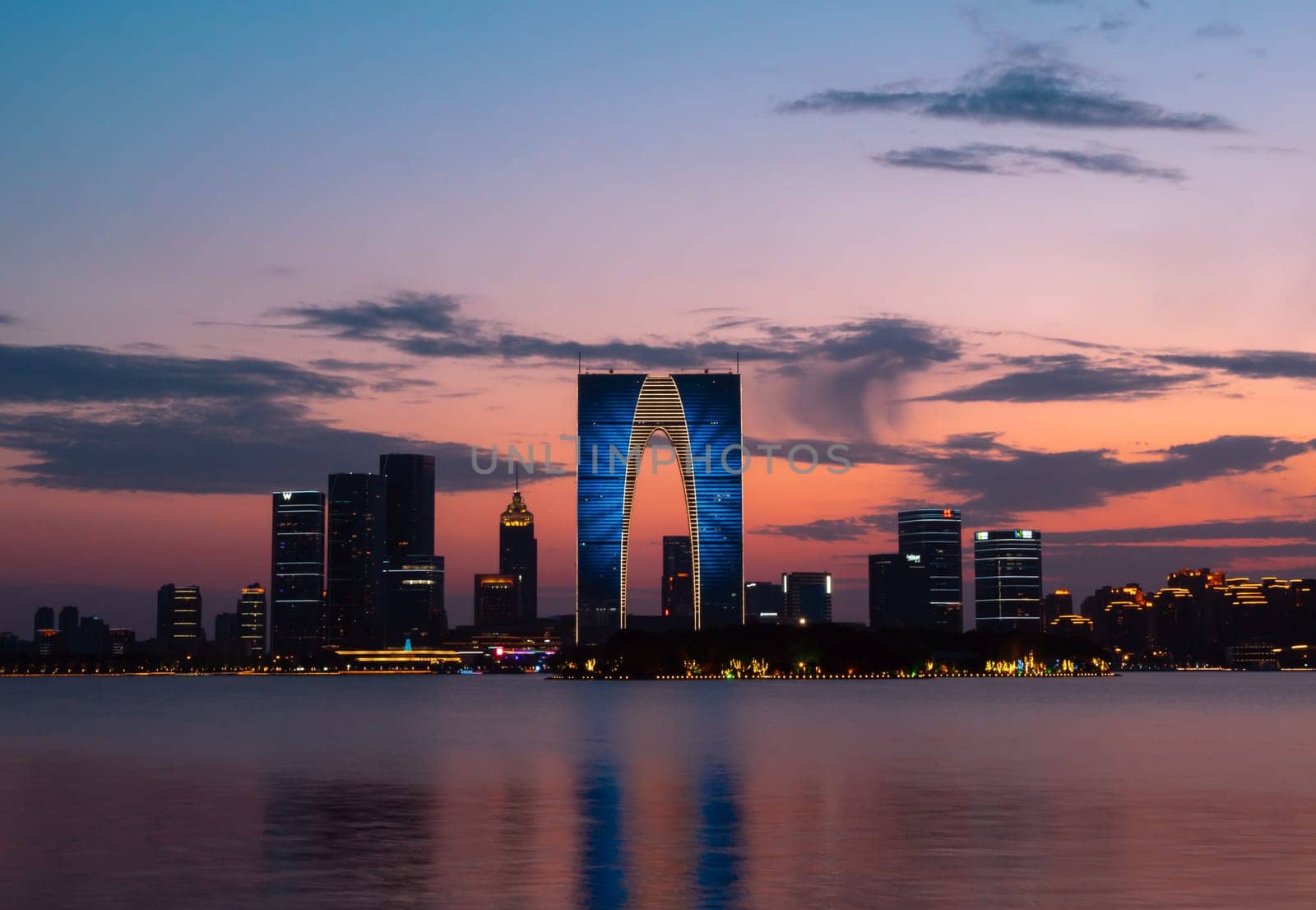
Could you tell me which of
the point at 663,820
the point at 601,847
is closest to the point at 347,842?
the point at 601,847

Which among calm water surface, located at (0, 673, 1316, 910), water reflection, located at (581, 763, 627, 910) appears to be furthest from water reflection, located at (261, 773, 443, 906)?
water reflection, located at (581, 763, 627, 910)

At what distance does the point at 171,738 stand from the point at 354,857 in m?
74.3

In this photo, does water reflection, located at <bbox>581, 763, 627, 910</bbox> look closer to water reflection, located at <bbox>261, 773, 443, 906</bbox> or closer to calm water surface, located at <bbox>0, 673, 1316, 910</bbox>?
calm water surface, located at <bbox>0, 673, 1316, 910</bbox>

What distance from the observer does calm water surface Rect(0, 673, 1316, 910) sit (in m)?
35.3

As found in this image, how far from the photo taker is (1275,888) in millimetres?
35062

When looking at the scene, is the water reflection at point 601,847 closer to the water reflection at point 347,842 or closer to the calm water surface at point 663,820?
the calm water surface at point 663,820

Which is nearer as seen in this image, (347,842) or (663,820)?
(347,842)

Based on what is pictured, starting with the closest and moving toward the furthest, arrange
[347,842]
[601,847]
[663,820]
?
[601,847] < [347,842] < [663,820]

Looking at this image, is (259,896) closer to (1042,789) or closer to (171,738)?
(1042,789)

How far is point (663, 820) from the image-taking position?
5072 centimetres

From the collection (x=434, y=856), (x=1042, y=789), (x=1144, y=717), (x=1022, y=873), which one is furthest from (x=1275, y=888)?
(x=1144, y=717)

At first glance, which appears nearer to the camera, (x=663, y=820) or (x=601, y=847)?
(x=601, y=847)

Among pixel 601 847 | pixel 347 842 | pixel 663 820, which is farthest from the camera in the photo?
pixel 663 820

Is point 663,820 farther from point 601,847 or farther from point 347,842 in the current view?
point 347,842
